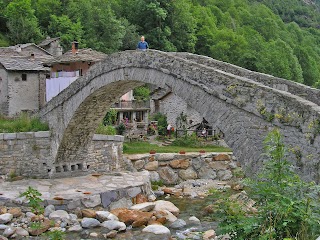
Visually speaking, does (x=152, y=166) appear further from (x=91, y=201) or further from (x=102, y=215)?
(x=102, y=215)

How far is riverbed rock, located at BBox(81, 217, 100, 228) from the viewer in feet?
47.0

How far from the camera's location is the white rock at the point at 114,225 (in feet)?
→ 46.0

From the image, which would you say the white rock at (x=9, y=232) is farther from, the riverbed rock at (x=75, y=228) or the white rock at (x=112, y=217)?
the white rock at (x=112, y=217)

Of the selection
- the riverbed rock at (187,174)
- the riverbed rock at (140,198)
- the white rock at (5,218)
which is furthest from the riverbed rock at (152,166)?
the white rock at (5,218)

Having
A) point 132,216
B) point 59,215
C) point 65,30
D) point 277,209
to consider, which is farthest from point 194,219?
point 65,30

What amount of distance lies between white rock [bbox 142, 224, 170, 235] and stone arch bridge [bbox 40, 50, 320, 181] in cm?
425

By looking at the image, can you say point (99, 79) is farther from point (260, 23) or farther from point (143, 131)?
point (260, 23)

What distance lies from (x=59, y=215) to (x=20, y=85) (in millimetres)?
10550

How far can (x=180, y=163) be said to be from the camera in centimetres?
2416

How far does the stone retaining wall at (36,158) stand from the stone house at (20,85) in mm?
5404

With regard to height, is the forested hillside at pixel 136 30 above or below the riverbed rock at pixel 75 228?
above

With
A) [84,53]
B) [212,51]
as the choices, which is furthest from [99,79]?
[212,51]

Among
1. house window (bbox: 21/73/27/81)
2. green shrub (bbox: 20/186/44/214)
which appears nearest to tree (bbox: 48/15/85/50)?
house window (bbox: 21/73/27/81)

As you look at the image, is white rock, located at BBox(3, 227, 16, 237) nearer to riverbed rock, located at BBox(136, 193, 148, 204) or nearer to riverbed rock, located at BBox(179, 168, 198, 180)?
riverbed rock, located at BBox(136, 193, 148, 204)
